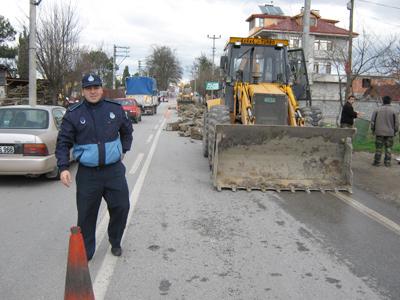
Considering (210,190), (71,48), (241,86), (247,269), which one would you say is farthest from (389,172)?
(71,48)

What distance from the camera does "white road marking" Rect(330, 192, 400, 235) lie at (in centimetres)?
669

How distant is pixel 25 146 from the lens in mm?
8734

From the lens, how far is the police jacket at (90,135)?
4711 millimetres

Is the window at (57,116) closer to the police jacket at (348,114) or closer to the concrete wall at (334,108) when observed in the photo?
the police jacket at (348,114)

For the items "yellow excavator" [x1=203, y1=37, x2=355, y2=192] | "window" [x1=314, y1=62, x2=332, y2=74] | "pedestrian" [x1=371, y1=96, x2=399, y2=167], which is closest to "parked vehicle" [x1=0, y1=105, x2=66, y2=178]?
"yellow excavator" [x1=203, y1=37, x2=355, y2=192]

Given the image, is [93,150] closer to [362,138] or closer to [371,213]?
[371,213]

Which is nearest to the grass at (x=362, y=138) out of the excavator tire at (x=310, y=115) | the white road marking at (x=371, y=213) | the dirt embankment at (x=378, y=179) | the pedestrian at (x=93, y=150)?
the dirt embankment at (x=378, y=179)

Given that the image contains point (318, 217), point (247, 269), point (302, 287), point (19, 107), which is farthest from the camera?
point (19, 107)

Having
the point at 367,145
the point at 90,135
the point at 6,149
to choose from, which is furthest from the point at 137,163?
the point at 367,145

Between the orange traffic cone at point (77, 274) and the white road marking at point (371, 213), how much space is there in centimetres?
439

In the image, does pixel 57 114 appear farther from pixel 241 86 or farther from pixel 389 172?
pixel 389 172

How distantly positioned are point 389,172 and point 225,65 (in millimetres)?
4675

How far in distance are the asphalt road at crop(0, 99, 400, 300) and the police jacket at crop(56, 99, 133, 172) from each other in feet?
3.66

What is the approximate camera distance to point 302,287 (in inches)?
176
